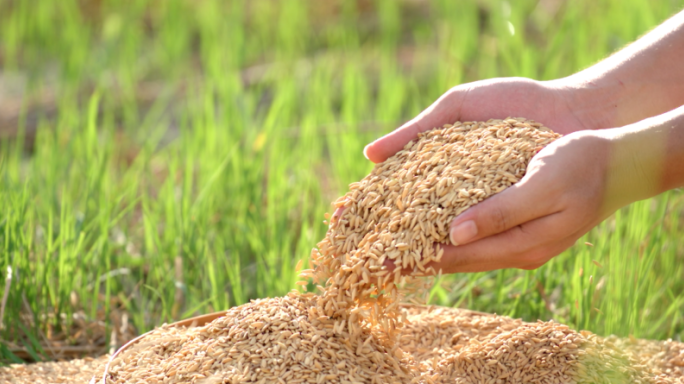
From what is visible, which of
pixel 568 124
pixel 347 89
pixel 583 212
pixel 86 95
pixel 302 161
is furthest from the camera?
pixel 86 95

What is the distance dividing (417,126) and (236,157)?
105cm

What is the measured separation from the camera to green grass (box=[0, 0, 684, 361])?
2141 mm

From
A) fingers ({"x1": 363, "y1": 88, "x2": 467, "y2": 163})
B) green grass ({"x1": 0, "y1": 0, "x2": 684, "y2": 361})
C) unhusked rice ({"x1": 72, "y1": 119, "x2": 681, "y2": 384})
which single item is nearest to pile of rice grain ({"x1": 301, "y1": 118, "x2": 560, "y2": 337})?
unhusked rice ({"x1": 72, "y1": 119, "x2": 681, "y2": 384})

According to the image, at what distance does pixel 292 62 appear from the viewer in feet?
13.5

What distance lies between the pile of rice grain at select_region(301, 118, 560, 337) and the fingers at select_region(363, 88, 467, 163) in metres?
0.11

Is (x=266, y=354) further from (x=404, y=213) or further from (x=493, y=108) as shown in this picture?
(x=493, y=108)

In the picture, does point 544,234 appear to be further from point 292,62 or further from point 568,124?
point 292,62

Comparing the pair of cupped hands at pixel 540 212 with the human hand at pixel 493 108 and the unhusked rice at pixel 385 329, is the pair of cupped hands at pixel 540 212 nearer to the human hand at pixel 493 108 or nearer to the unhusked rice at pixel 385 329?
the unhusked rice at pixel 385 329

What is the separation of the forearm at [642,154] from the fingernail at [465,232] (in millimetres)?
344

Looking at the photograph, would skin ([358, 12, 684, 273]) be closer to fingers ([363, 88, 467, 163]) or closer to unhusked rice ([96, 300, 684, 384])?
fingers ([363, 88, 467, 163])

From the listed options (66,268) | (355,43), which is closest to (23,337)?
(66,268)

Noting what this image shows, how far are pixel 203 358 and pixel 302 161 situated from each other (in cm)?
155

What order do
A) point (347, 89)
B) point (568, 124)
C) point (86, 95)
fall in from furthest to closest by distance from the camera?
point (86, 95) < point (347, 89) < point (568, 124)

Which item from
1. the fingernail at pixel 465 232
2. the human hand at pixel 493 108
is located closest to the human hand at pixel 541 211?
the fingernail at pixel 465 232
